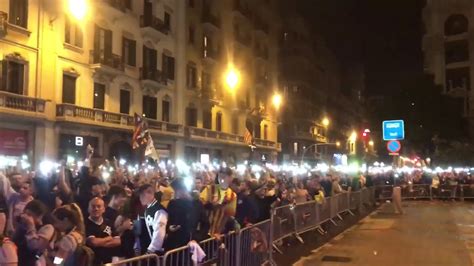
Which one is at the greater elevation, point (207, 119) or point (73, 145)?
point (207, 119)

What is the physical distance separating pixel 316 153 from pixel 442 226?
60.3 m

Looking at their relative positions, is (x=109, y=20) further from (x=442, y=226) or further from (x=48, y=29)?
(x=442, y=226)

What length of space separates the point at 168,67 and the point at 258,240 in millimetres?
31481

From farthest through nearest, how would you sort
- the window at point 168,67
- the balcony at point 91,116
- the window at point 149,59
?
the window at point 168,67, the window at point 149,59, the balcony at point 91,116

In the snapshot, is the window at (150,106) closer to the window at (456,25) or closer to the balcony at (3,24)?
the balcony at (3,24)

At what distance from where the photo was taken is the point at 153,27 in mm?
36719

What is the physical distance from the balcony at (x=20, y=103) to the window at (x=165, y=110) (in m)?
12.5

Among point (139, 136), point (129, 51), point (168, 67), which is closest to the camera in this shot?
point (139, 136)

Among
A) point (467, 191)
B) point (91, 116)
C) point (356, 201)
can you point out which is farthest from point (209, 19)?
point (356, 201)

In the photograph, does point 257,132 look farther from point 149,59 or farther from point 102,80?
point 102,80

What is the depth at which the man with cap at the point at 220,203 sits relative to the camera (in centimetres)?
845

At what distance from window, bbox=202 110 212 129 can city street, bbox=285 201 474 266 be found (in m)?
24.8

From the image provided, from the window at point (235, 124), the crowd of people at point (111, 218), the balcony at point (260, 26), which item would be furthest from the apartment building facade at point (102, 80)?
the crowd of people at point (111, 218)

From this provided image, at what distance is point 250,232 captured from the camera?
9227 millimetres
